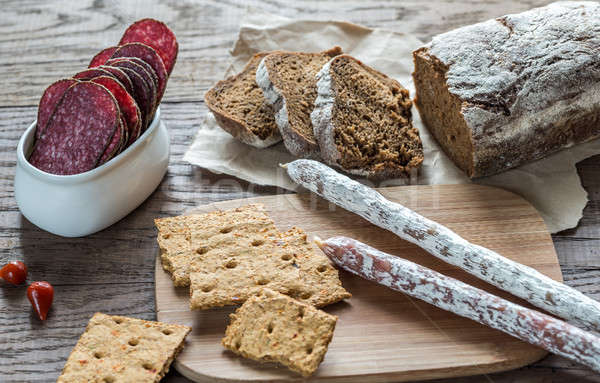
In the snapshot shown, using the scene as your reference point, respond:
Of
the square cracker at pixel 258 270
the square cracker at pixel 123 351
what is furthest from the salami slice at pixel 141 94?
the square cracker at pixel 123 351

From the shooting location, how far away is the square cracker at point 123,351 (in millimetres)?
2285

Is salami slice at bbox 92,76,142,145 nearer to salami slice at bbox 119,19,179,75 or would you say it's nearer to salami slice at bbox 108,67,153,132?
salami slice at bbox 108,67,153,132

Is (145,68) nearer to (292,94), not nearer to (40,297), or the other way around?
(292,94)

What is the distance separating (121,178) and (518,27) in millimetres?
2069

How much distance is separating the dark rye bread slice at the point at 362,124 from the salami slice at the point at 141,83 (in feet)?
2.67

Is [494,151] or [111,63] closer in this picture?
[111,63]

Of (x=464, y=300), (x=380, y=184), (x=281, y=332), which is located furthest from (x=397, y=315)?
(x=380, y=184)

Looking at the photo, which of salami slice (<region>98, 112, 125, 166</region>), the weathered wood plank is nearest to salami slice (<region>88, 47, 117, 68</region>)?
salami slice (<region>98, 112, 125, 166</region>)

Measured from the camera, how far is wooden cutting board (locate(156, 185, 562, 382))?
7.78 feet

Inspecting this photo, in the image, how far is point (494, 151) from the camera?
122 inches

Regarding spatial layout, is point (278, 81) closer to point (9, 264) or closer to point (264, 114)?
point (264, 114)

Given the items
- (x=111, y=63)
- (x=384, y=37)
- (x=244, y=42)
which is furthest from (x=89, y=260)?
(x=384, y=37)

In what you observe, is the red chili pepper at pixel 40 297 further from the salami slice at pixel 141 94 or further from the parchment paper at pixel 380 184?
the parchment paper at pixel 380 184

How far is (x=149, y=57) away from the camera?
2.91m
